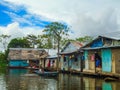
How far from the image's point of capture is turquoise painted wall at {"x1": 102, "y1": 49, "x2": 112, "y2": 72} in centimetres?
2784

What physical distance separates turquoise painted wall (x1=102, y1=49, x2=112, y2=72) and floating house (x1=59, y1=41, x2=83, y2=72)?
6.82m

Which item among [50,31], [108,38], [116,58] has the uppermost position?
[50,31]

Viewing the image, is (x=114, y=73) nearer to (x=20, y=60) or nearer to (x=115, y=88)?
(x=115, y=88)

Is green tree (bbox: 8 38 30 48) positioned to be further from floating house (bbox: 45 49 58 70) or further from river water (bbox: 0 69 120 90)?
river water (bbox: 0 69 120 90)

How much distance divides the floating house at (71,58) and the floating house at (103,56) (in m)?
3.08

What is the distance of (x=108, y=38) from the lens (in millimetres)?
28016

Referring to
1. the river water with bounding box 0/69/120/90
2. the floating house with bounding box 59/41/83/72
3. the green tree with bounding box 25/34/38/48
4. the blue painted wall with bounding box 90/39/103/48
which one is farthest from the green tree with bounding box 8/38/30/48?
the river water with bounding box 0/69/120/90

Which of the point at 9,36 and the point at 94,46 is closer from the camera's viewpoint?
the point at 94,46

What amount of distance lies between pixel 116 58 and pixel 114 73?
148 cm

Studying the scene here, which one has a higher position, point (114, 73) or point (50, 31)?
point (50, 31)

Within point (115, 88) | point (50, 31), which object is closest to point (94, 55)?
point (115, 88)

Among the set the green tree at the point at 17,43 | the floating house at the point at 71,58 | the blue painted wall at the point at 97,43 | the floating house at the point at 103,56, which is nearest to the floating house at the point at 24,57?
the green tree at the point at 17,43

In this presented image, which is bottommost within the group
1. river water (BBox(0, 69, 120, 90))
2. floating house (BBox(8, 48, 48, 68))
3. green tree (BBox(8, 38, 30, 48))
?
river water (BBox(0, 69, 120, 90))

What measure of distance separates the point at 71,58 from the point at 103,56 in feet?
36.0
